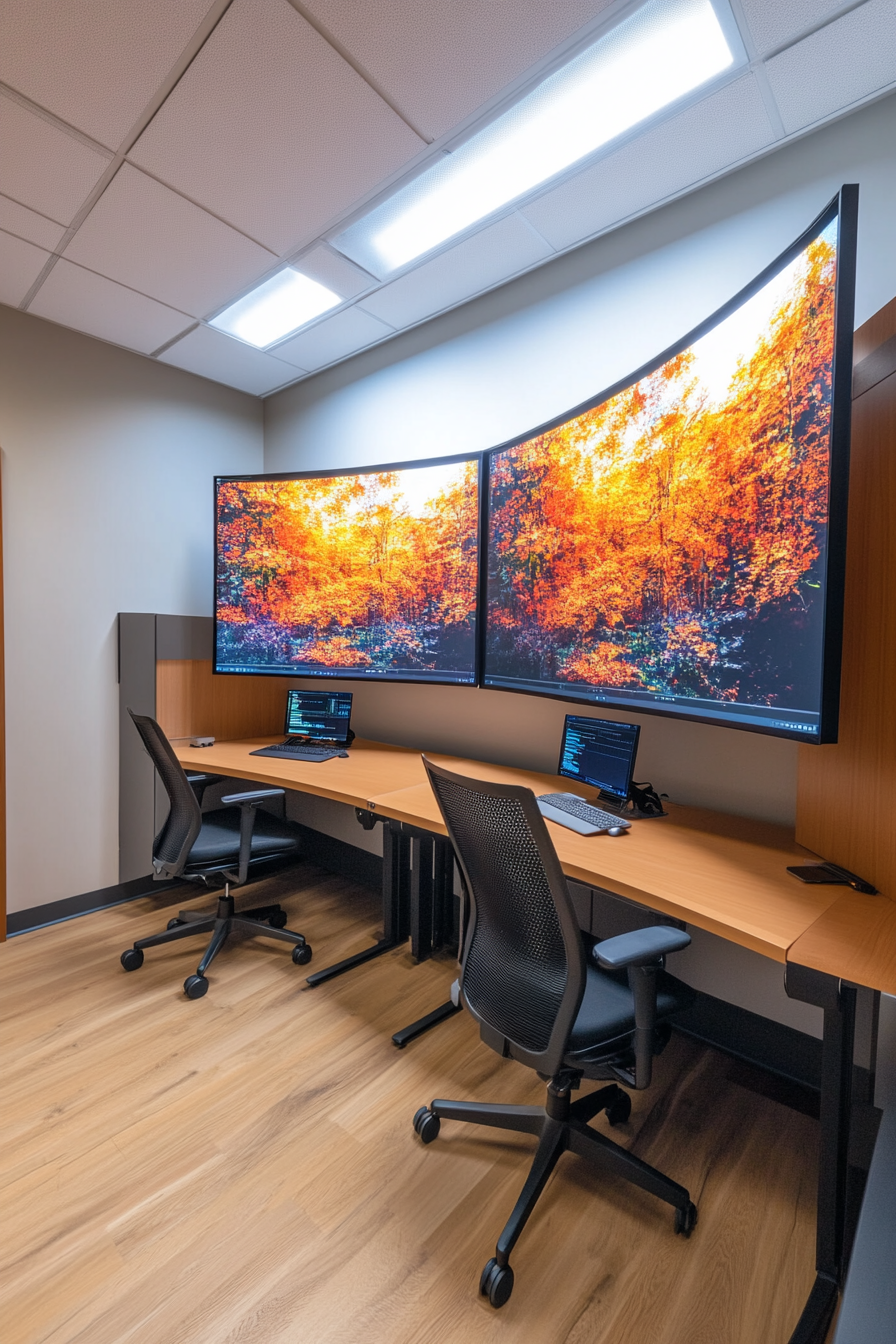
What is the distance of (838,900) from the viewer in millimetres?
1287

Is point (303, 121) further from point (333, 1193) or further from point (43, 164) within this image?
point (333, 1193)

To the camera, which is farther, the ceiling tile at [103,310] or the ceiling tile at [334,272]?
the ceiling tile at [103,310]

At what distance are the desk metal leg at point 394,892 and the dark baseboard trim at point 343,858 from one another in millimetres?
525

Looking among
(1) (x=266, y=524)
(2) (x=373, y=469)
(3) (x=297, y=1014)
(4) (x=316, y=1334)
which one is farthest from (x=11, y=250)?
(4) (x=316, y=1334)

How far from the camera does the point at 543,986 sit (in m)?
1.27

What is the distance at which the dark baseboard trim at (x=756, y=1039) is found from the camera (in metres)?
1.80

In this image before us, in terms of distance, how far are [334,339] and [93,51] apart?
1551 mm

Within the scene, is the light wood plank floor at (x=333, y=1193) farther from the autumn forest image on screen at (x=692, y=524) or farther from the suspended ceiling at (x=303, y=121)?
the suspended ceiling at (x=303, y=121)

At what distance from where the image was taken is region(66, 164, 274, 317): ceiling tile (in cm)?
200

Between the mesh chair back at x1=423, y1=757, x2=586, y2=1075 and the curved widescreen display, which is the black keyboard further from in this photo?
the mesh chair back at x1=423, y1=757, x2=586, y2=1075

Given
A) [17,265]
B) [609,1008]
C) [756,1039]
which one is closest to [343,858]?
[756,1039]

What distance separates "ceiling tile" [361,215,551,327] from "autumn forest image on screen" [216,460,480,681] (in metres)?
0.74

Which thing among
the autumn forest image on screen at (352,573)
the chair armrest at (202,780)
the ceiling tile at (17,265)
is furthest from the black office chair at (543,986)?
the ceiling tile at (17,265)

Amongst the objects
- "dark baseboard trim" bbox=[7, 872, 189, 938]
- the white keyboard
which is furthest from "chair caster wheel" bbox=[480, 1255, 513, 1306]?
"dark baseboard trim" bbox=[7, 872, 189, 938]
